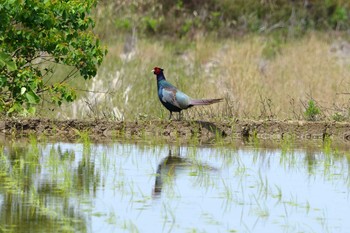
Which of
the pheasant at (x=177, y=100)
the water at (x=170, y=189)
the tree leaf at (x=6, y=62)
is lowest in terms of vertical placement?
the water at (x=170, y=189)

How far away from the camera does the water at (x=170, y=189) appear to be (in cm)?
757

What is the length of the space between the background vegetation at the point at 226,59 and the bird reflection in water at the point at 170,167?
188 cm

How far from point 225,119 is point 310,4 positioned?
14.9 metres

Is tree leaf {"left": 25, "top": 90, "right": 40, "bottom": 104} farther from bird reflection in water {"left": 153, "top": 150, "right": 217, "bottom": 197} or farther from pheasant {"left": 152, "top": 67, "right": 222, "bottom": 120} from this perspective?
pheasant {"left": 152, "top": 67, "right": 222, "bottom": 120}

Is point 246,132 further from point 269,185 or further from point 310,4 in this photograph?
point 310,4

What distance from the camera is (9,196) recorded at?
8.39 meters

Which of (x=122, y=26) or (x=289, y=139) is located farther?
(x=122, y=26)

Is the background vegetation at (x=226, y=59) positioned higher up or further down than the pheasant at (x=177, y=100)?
higher up

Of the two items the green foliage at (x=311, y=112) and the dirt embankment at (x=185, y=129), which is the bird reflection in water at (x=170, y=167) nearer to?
the dirt embankment at (x=185, y=129)

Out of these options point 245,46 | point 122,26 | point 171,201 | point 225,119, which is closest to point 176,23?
point 122,26

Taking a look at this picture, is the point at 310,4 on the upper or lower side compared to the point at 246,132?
upper

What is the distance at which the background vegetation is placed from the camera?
15273 millimetres

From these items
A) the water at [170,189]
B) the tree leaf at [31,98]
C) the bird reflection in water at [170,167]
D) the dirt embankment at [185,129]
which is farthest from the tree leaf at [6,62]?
the bird reflection in water at [170,167]

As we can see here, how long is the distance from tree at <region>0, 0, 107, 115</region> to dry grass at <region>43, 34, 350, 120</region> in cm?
140
